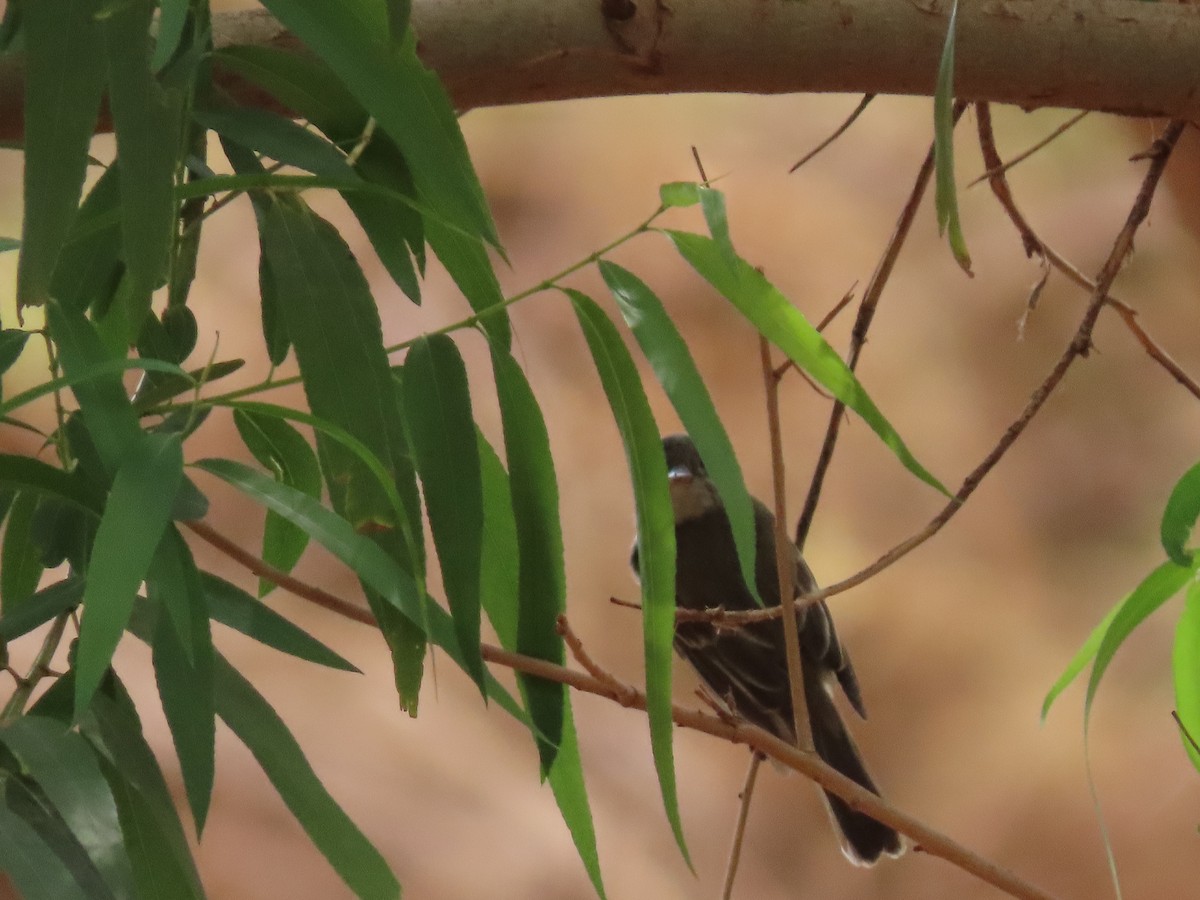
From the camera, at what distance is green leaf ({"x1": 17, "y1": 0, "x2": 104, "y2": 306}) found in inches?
22.8

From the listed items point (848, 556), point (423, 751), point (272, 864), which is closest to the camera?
point (272, 864)

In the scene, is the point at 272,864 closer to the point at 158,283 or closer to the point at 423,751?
the point at 423,751

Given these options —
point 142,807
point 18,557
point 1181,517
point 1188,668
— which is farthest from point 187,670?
point 1188,668

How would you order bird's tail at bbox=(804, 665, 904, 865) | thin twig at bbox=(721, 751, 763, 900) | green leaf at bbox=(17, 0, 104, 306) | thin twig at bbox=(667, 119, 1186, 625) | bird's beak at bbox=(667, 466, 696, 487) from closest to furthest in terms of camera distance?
1. green leaf at bbox=(17, 0, 104, 306)
2. thin twig at bbox=(667, 119, 1186, 625)
3. thin twig at bbox=(721, 751, 763, 900)
4. bird's tail at bbox=(804, 665, 904, 865)
5. bird's beak at bbox=(667, 466, 696, 487)

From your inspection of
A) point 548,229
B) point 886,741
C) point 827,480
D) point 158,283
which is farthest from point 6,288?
point 158,283

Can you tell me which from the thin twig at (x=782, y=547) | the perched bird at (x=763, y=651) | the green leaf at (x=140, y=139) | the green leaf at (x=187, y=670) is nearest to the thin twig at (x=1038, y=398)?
the thin twig at (x=782, y=547)

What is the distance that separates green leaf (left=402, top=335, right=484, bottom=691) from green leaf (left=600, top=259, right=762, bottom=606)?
0.34 feet

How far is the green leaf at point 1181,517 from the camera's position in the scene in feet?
3.16

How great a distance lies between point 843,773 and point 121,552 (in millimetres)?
1233

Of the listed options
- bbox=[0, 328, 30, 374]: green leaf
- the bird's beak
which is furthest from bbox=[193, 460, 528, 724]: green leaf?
the bird's beak

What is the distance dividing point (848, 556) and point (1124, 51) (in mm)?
1721

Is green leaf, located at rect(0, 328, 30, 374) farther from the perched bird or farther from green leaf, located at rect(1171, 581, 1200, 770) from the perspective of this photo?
the perched bird

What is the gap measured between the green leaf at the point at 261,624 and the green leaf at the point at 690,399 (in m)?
0.25

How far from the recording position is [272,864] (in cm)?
226
